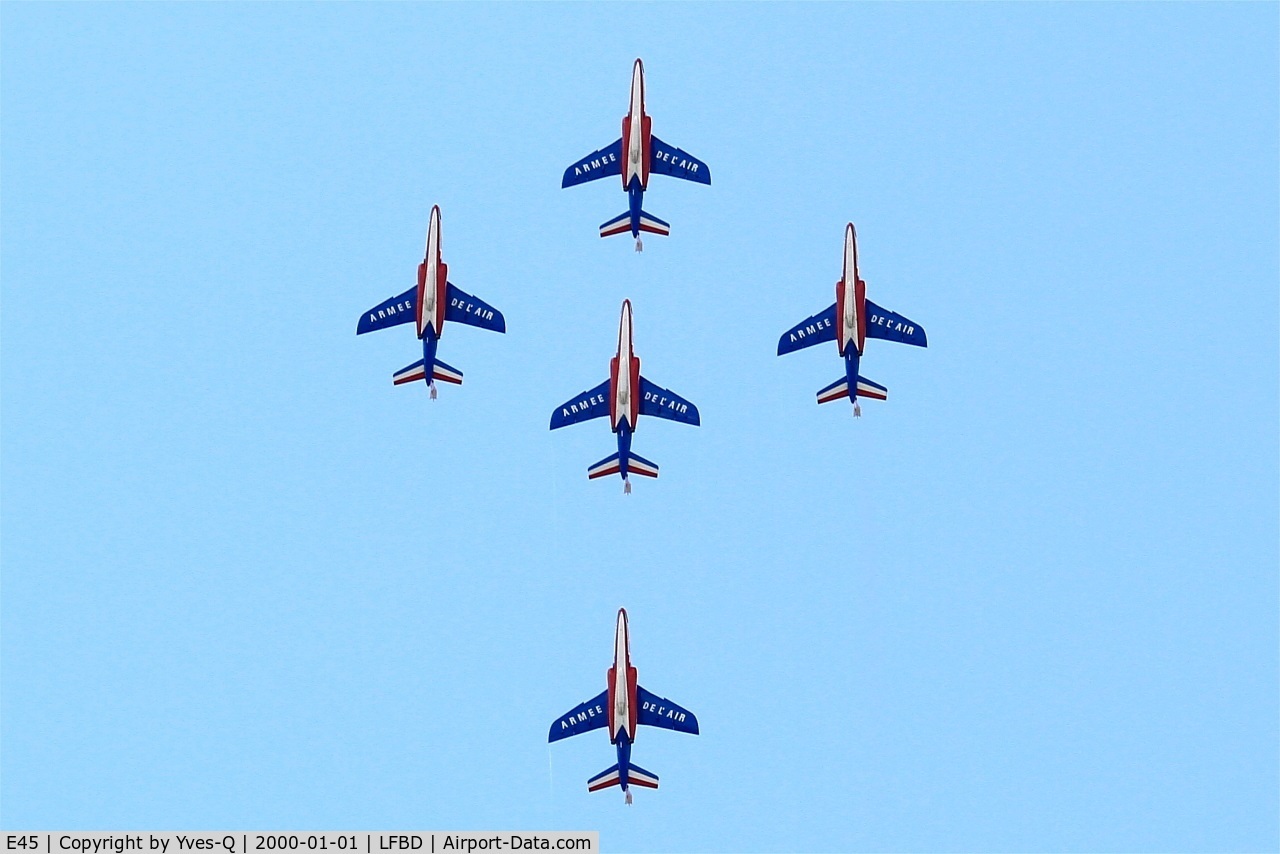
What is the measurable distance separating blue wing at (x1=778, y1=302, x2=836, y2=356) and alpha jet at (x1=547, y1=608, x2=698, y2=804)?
16.1 metres

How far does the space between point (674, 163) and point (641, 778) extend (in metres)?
28.2

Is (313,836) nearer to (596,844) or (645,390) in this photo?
(596,844)

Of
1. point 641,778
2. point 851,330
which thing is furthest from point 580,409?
point 641,778

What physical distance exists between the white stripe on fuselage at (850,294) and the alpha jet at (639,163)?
887cm

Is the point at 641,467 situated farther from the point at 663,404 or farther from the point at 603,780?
the point at 603,780

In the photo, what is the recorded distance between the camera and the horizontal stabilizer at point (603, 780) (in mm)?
111938

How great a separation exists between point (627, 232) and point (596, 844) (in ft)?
95.6

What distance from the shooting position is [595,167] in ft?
405

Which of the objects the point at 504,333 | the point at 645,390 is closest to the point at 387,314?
the point at 504,333

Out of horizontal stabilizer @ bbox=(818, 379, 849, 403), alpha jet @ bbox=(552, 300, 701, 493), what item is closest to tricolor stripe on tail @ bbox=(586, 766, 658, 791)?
alpha jet @ bbox=(552, 300, 701, 493)

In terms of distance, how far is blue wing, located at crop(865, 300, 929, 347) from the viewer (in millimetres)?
118438
